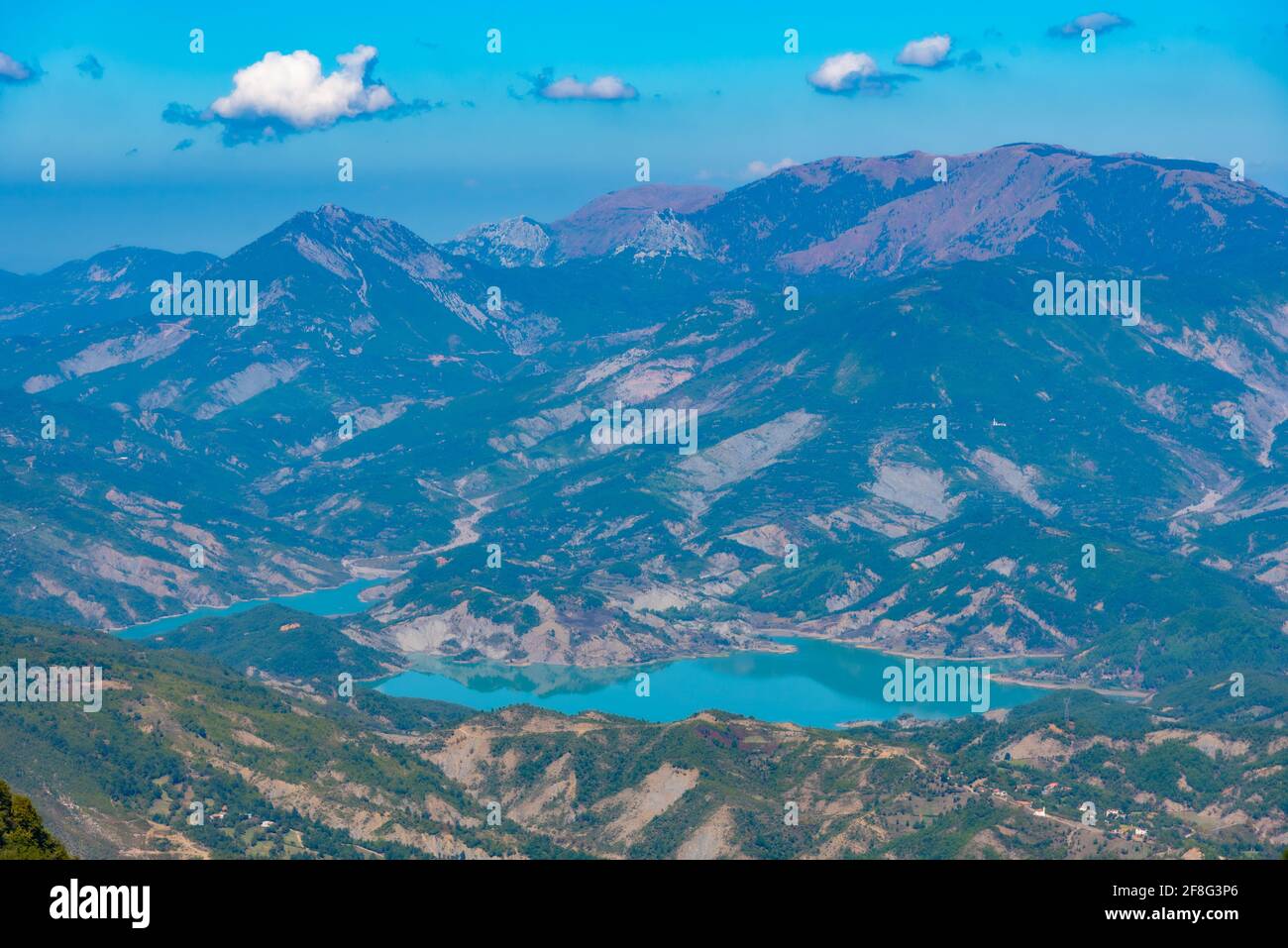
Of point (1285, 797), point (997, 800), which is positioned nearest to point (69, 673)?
point (997, 800)

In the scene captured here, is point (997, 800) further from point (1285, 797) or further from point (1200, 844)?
point (1285, 797)

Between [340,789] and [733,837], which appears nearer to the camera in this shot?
[733,837]

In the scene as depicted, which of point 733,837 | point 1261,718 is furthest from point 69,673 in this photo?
point 1261,718
